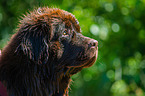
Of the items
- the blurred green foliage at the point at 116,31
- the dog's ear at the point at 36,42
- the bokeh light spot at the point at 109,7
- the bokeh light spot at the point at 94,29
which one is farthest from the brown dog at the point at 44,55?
the bokeh light spot at the point at 109,7

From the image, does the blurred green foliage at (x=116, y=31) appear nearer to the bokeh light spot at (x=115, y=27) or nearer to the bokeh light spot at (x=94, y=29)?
the bokeh light spot at (x=115, y=27)

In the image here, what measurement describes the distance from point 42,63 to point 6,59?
12.8 inches

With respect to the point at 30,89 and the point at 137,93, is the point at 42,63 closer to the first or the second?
the point at 30,89

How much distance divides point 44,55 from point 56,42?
0.62 ft

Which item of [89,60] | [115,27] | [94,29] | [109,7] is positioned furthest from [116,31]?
[89,60]

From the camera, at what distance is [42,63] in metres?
2.07

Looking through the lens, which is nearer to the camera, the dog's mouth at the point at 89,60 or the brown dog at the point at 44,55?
the brown dog at the point at 44,55

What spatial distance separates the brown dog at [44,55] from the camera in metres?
2.05

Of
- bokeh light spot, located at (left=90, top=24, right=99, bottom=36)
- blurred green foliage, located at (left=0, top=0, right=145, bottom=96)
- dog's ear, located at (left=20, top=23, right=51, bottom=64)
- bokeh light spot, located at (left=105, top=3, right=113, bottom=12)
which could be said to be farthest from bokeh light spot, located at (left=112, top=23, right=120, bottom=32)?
dog's ear, located at (left=20, top=23, right=51, bottom=64)

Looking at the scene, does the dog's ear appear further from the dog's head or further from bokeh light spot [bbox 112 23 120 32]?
bokeh light spot [bbox 112 23 120 32]

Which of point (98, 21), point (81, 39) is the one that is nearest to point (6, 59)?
point (81, 39)

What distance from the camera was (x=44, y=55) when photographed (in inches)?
81.3

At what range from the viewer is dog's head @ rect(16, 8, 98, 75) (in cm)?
206

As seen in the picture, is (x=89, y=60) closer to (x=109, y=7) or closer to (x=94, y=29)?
(x=94, y=29)
